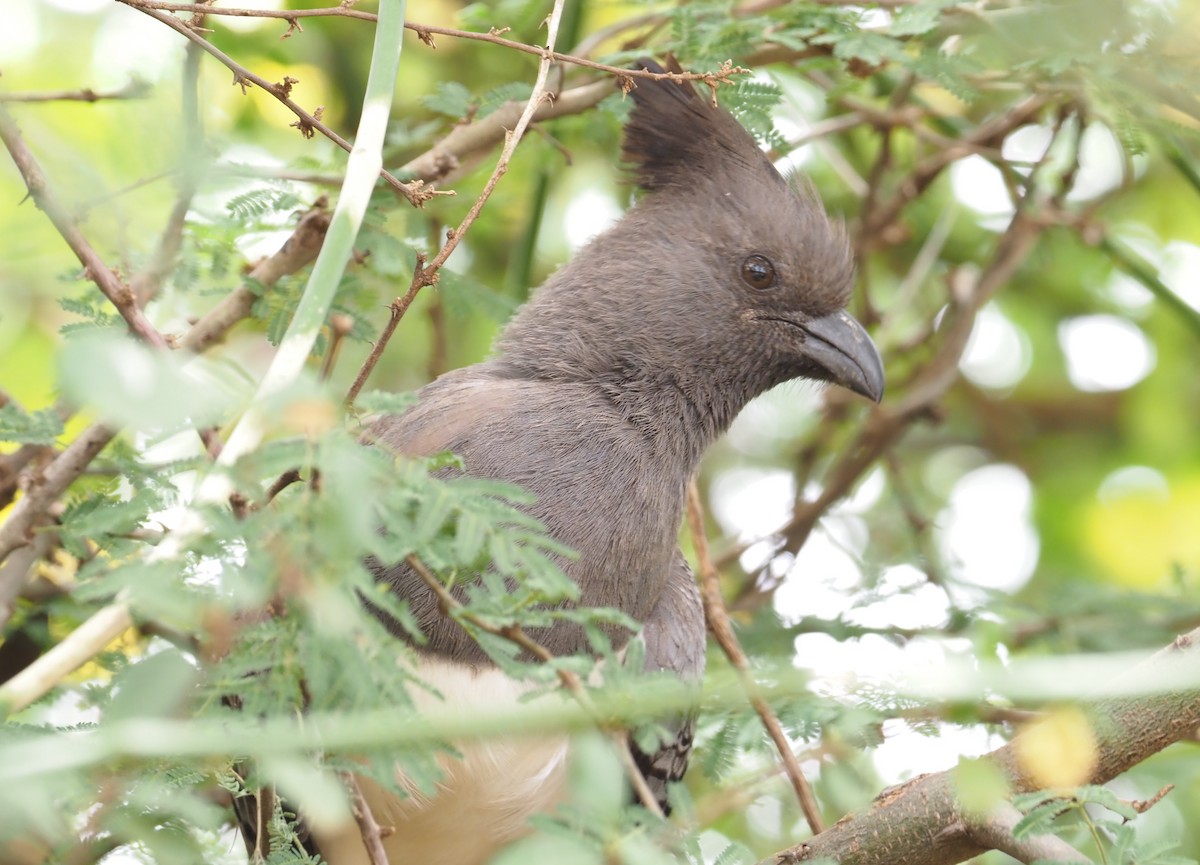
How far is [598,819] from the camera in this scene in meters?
2.11

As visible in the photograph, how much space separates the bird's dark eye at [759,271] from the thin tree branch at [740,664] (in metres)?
0.76

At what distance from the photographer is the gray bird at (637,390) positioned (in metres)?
4.03

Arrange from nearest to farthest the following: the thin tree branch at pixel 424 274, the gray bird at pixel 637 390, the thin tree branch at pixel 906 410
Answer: the thin tree branch at pixel 424 274 → the gray bird at pixel 637 390 → the thin tree branch at pixel 906 410

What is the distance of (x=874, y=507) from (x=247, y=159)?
153 inches

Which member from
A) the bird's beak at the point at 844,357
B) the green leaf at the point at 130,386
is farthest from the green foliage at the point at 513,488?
the bird's beak at the point at 844,357

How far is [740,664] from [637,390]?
95cm

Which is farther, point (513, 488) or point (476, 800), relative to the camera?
point (476, 800)

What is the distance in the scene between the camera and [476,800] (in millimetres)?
4195

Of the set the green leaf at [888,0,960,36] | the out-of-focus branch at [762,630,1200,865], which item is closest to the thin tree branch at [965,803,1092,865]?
the out-of-focus branch at [762,630,1200,865]

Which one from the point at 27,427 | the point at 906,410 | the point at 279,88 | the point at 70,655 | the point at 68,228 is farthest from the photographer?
the point at 906,410

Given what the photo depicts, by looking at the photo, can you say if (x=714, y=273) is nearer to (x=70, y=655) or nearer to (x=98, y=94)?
(x=98, y=94)

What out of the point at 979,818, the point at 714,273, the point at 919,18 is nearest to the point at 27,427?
the point at 714,273

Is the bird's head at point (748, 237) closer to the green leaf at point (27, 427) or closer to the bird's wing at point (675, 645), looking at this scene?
the bird's wing at point (675, 645)

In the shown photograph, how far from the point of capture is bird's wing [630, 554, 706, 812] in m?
4.27
